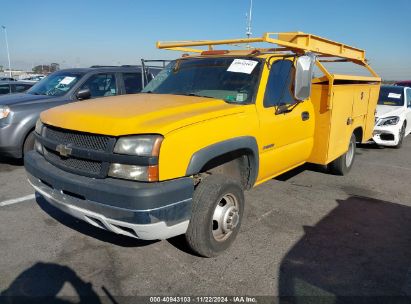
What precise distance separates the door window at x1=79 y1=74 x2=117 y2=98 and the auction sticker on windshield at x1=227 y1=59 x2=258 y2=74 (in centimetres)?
366

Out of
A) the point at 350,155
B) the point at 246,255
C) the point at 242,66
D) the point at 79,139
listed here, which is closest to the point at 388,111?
the point at 350,155

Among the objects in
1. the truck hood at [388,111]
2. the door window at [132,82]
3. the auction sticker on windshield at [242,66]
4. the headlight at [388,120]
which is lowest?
the headlight at [388,120]

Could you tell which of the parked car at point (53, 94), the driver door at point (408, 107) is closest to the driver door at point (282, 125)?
the parked car at point (53, 94)

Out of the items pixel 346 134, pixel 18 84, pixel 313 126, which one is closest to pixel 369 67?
pixel 346 134

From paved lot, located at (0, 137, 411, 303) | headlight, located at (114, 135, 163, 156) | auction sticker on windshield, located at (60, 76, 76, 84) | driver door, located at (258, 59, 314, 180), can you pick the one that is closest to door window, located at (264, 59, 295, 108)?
driver door, located at (258, 59, 314, 180)

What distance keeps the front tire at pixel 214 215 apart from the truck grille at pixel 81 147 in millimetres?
830

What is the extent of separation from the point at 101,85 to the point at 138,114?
170 inches

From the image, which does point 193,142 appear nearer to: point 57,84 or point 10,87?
point 57,84

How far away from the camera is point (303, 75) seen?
3.80m

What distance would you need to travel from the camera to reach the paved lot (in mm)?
2926

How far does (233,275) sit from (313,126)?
2491 millimetres

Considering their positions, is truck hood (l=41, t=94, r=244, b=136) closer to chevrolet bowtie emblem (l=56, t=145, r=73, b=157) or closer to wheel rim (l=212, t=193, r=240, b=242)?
chevrolet bowtie emblem (l=56, t=145, r=73, b=157)

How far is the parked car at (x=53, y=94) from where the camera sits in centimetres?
588

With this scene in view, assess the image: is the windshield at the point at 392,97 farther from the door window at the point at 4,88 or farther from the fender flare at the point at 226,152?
the door window at the point at 4,88
